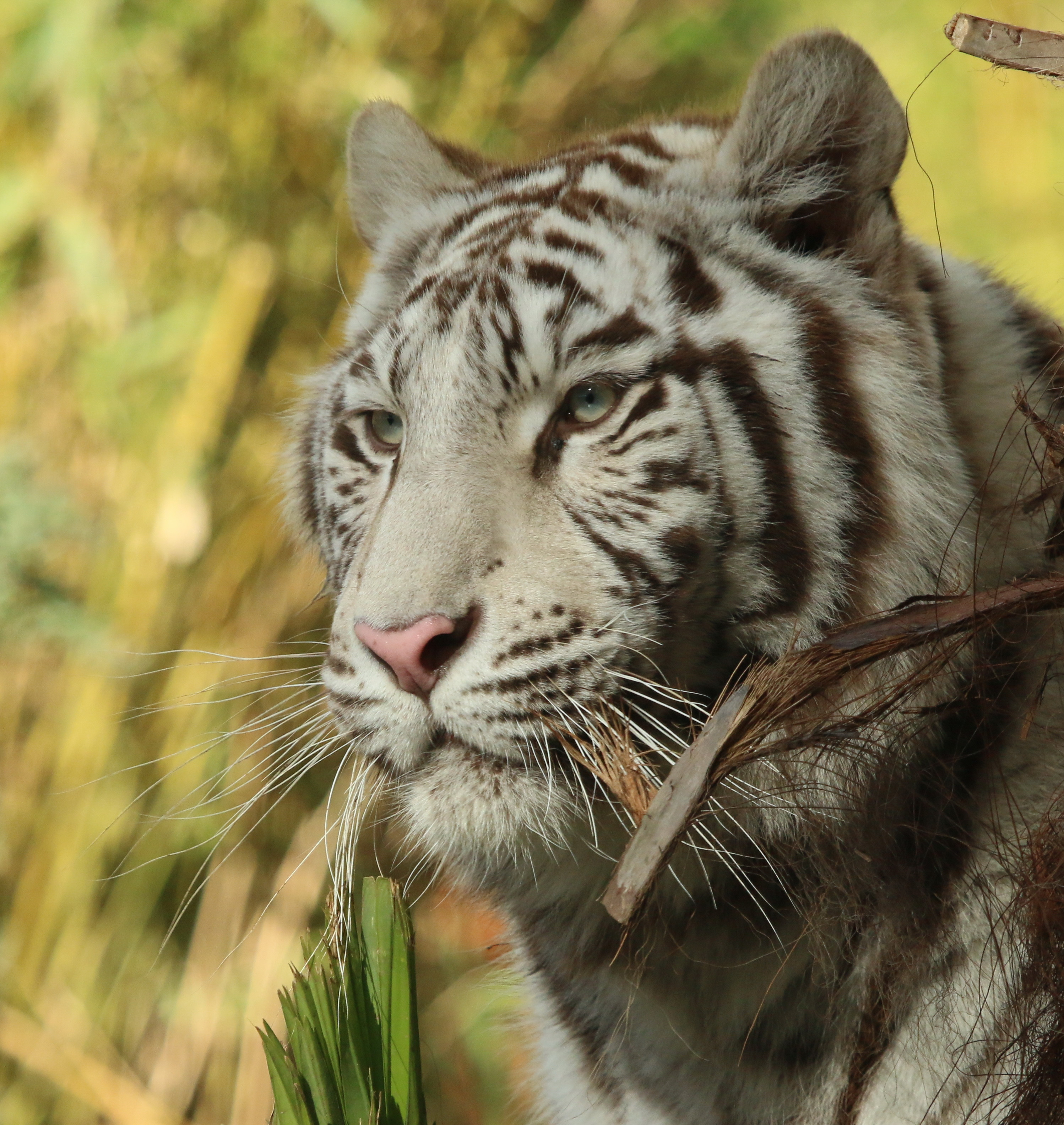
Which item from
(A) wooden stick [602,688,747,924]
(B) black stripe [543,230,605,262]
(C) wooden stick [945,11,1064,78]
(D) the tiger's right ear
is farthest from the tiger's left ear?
(A) wooden stick [602,688,747,924]

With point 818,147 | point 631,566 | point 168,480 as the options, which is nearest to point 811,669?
point 631,566

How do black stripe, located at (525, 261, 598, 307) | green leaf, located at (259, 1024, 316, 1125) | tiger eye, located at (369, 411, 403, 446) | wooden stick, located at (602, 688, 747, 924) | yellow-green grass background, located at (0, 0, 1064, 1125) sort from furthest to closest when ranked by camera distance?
yellow-green grass background, located at (0, 0, 1064, 1125)
tiger eye, located at (369, 411, 403, 446)
black stripe, located at (525, 261, 598, 307)
green leaf, located at (259, 1024, 316, 1125)
wooden stick, located at (602, 688, 747, 924)

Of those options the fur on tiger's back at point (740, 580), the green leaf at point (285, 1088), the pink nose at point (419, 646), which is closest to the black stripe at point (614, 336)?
the fur on tiger's back at point (740, 580)

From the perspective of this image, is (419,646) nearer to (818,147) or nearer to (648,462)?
(648,462)

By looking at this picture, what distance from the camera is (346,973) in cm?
70

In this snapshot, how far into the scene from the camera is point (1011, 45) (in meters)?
0.59

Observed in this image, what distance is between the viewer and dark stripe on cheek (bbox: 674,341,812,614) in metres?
0.84

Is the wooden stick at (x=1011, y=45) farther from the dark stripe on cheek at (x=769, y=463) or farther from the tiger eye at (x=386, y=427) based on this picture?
the tiger eye at (x=386, y=427)

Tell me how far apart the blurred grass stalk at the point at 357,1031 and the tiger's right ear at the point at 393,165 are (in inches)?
28.9

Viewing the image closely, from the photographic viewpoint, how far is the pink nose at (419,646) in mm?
778

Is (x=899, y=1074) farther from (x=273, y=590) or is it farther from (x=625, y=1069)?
(x=273, y=590)

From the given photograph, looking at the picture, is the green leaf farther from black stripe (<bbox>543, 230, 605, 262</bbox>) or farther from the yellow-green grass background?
the yellow-green grass background

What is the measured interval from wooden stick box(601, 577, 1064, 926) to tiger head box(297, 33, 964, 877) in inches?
8.0

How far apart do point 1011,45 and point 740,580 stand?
1.20 ft
